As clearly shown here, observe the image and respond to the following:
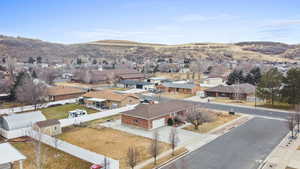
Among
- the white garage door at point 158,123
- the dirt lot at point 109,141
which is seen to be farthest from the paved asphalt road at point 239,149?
the white garage door at point 158,123

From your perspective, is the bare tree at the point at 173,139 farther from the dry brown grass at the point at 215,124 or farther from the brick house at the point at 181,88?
the brick house at the point at 181,88

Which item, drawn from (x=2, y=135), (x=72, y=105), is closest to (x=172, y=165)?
(x=2, y=135)

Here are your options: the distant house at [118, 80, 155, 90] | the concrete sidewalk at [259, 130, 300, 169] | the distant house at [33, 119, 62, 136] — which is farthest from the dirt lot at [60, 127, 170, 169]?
the distant house at [118, 80, 155, 90]

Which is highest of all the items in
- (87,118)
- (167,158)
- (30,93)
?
(30,93)

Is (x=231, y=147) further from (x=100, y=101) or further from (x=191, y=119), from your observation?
(x=100, y=101)

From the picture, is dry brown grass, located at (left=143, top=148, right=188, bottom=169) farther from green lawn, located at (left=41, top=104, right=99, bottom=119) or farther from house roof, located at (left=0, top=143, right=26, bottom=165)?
green lawn, located at (left=41, top=104, right=99, bottom=119)

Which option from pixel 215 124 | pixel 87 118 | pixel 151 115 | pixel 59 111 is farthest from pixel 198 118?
pixel 59 111

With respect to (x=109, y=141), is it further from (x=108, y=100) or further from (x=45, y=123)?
(x=108, y=100)
